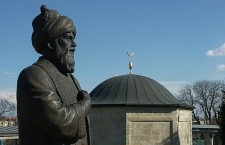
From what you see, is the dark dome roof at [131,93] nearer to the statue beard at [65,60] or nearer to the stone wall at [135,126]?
the stone wall at [135,126]

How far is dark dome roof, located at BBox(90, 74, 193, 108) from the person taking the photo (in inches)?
658

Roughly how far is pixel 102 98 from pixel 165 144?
3560 millimetres

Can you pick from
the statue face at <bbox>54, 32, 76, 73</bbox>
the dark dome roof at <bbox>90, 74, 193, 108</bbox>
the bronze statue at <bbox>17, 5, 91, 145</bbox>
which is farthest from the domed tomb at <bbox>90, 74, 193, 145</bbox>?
the statue face at <bbox>54, 32, 76, 73</bbox>

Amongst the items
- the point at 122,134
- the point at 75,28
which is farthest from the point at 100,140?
the point at 75,28

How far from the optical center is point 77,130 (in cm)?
290

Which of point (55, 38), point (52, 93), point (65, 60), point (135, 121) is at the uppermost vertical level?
point (55, 38)

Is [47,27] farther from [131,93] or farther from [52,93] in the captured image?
[131,93]

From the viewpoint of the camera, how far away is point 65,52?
3070 mm

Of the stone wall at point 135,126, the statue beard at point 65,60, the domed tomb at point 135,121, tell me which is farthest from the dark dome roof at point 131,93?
the statue beard at point 65,60

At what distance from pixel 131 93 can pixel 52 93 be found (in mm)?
14979

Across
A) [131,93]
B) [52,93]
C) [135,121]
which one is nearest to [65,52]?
[52,93]

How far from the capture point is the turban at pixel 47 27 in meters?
3.02

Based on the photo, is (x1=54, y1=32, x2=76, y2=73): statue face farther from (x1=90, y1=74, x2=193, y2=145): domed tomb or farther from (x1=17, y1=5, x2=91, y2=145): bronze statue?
(x1=90, y1=74, x2=193, y2=145): domed tomb

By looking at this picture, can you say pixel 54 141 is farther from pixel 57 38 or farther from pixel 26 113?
pixel 57 38
